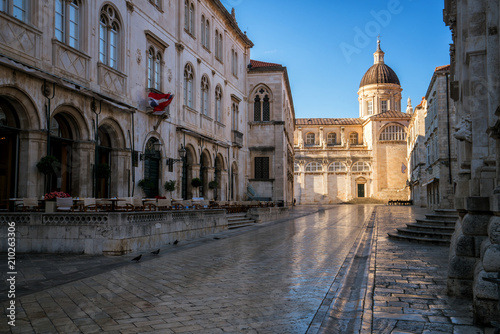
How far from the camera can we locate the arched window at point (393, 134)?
258 ft

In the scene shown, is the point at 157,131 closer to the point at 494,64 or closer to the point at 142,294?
the point at 142,294

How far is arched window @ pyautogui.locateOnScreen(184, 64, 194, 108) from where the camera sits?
2712 cm

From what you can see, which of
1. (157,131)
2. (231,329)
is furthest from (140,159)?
(231,329)

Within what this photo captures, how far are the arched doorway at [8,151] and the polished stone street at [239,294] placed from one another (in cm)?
445

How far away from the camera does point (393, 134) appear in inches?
3100

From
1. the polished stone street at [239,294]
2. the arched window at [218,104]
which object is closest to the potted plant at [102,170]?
the polished stone street at [239,294]

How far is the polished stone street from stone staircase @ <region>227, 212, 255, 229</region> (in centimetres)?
992

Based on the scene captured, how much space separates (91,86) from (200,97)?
1205cm

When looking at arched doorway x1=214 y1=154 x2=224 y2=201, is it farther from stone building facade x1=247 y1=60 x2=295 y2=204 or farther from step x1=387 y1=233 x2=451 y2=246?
step x1=387 y1=233 x2=451 y2=246

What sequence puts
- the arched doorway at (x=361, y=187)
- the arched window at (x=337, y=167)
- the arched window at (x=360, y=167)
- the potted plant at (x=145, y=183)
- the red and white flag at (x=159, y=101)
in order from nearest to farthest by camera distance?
the potted plant at (x=145, y=183) → the red and white flag at (x=159, y=101) → the arched doorway at (x=361, y=187) → the arched window at (x=360, y=167) → the arched window at (x=337, y=167)

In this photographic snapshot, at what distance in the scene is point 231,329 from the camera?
5.24m

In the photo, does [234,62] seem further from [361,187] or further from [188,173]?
[361,187]

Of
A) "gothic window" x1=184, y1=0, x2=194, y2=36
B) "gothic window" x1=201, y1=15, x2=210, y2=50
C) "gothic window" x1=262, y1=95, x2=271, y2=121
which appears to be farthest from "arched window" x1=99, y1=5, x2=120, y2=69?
"gothic window" x1=262, y1=95, x2=271, y2=121

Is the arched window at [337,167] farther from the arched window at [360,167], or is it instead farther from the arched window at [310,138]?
the arched window at [310,138]
